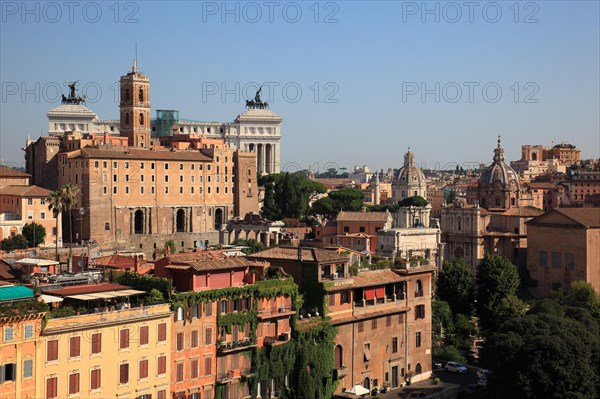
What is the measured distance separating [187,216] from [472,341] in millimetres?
35019

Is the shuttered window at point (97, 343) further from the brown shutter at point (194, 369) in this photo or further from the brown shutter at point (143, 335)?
the brown shutter at point (194, 369)

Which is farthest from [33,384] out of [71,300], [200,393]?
[200,393]

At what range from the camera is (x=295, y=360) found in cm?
3266

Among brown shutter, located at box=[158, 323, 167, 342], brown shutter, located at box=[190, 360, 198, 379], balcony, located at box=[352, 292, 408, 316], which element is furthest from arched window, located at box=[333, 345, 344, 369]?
brown shutter, located at box=[158, 323, 167, 342]

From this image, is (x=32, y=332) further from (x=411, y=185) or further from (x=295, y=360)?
(x=411, y=185)

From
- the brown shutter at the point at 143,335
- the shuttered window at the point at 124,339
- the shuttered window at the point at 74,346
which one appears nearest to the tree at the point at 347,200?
the brown shutter at the point at 143,335

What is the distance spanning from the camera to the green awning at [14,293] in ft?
87.4

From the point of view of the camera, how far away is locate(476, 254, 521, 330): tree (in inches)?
1953

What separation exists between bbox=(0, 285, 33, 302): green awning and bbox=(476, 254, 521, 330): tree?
27.9 m

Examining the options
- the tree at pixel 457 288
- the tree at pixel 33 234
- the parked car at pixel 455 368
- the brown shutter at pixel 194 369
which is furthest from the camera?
the tree at pixel 33 234

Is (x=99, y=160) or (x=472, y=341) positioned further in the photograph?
(x=99, y=160)

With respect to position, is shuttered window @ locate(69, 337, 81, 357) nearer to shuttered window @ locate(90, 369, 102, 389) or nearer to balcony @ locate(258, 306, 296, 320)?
shuttered window @ locate(90, 369, 102, 389)

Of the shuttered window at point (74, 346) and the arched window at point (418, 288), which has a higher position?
the arched window at point (418, 288)

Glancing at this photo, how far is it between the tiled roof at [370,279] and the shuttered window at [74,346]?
10.3m
